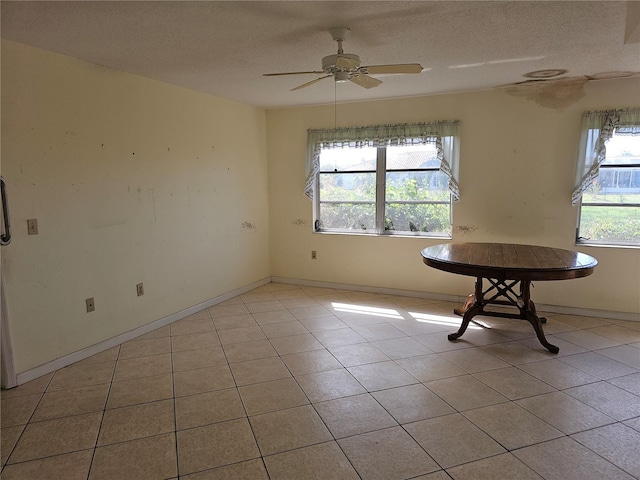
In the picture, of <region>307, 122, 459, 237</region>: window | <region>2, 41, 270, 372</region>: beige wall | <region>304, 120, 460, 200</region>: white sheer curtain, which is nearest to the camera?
<region>2, 41, 270, 372</region>: beige wall

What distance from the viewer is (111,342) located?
322 centimetres

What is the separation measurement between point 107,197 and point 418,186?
3.15 metres

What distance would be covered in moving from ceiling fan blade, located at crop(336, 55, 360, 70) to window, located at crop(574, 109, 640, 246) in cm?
262

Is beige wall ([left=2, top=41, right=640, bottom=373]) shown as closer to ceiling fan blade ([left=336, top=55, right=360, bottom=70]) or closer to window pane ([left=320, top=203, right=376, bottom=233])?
window pane ([left=320, top=203, right=376, bottom=233])

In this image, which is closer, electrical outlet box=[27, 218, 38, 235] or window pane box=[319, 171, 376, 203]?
electrical outlet box=[27, 218, 38, 235]

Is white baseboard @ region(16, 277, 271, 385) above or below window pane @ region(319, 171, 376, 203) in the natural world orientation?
below

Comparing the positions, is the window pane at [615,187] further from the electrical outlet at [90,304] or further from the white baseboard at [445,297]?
the electrical outlet at [90,304]

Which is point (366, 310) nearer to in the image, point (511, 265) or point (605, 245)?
point (511, 265)

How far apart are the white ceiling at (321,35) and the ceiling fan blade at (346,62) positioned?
180 millimetres

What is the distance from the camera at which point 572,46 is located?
2.67 m

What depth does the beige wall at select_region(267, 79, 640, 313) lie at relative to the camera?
3764 mm

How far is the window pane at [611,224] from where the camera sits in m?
3.72

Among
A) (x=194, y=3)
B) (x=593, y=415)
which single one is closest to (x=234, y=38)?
(x=194, y=3)

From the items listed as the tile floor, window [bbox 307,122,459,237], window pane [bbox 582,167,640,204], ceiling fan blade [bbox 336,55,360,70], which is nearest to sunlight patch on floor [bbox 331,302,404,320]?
the tile floor
